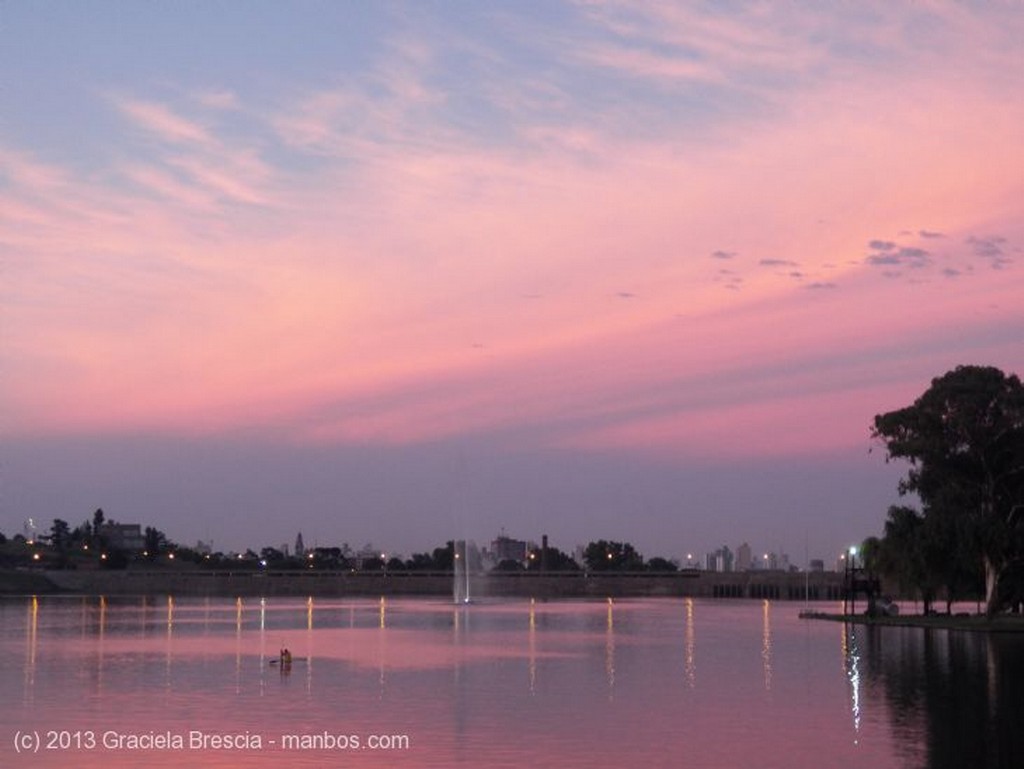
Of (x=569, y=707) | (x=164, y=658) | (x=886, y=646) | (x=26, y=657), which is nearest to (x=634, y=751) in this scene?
(x=569, y=707)

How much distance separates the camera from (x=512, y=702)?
1791 inches

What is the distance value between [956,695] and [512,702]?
14.6 metres

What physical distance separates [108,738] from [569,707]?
47.6 feet

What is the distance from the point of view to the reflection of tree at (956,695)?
34.1 m

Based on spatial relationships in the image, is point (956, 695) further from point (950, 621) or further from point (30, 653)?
point (950, 621)

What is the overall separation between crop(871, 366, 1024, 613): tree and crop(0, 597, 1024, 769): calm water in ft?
38.2

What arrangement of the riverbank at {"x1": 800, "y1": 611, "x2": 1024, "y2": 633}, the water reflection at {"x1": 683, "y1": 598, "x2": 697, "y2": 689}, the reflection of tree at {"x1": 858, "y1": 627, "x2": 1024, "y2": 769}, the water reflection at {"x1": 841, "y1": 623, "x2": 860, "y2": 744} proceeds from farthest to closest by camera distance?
the riverbank at {"x1": 800, "y1": 611, "x2": 1024, "y2": 633} < the water reflection at {"x1": 683, "y1": 598, "x2": 697, "y2": 689} < the water reflection at {"x1": 841, "y1": 623, "x2": 860, "y2": 744} < the reflection of tree at {"x1": 858, "y1": 627, "x2": 1024, "y2": 769}

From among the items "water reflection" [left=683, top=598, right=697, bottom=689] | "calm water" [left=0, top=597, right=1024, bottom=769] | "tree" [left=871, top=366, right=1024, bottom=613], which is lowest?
"water reflection" [left=683, top=598, right=697, bottom=689]

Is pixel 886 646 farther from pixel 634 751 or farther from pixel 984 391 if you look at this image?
pixel 634 751

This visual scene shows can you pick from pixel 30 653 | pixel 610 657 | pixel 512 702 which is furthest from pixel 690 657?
pixel 30 653

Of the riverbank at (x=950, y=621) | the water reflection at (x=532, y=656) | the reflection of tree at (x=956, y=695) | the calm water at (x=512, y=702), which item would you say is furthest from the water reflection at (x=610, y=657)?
the riverbank at (x=950, y=621)

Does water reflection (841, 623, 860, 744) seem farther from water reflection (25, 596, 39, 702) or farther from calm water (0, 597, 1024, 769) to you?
water reflection (25, 596, 39, 702)

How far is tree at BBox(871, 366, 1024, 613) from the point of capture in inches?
3634

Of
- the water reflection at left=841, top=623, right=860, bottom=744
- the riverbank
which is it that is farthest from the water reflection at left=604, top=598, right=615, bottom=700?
the riverbank
